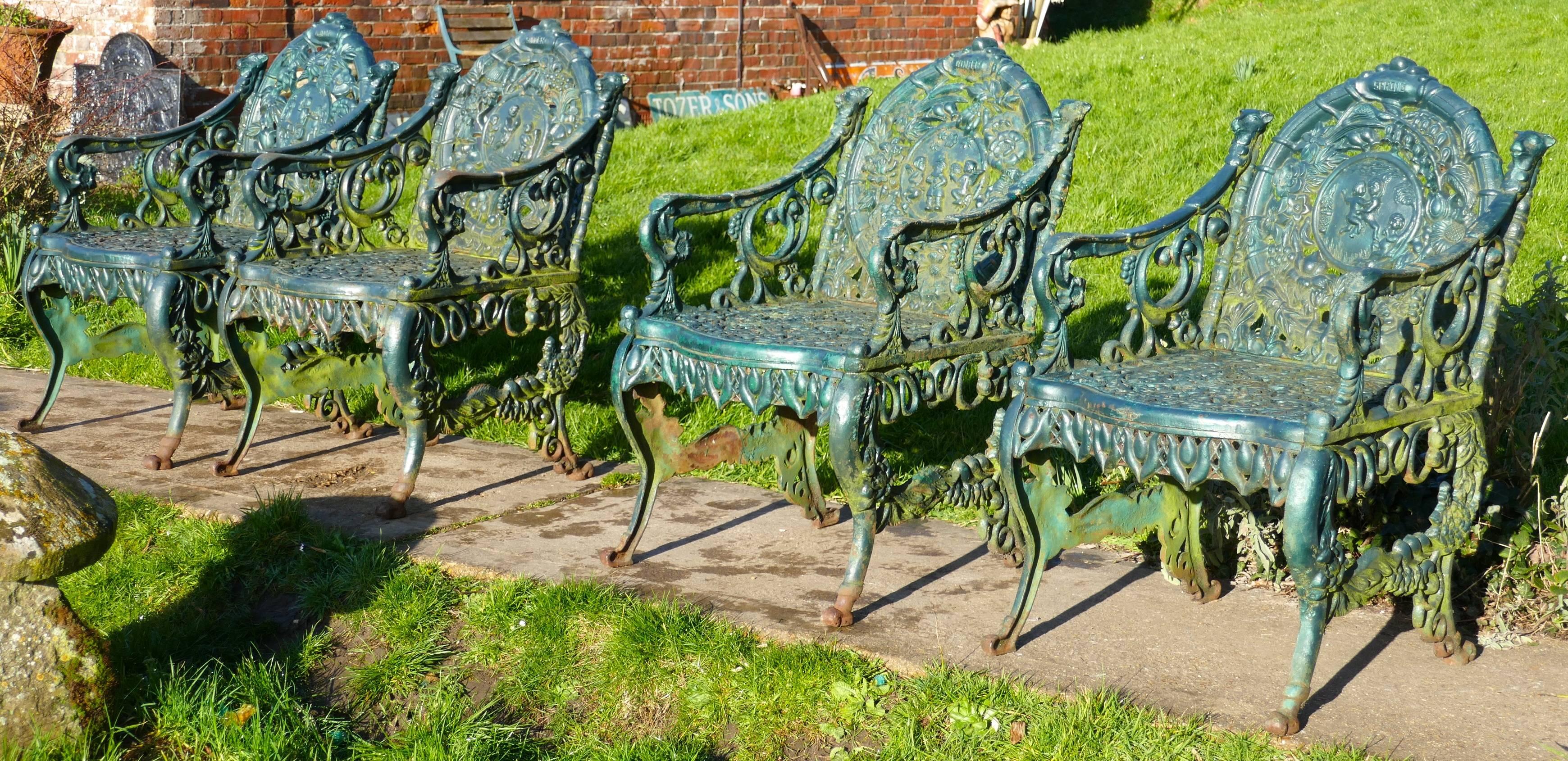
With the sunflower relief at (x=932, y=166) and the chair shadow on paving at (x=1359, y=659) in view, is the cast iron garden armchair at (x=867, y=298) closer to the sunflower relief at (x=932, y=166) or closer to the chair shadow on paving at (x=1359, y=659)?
the sunflower relief at (x=932, y=166)

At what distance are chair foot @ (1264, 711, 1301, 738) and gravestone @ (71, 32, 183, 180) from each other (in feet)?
25.5

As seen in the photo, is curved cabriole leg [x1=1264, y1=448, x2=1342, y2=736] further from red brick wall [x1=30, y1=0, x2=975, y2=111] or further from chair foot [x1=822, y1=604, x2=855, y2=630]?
red brick wall [x1=30, y1=0, x2=975, y2=111]

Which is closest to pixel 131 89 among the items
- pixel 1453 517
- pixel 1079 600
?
pixel 1079 600

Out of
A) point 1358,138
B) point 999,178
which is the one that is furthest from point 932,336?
point 1358,138

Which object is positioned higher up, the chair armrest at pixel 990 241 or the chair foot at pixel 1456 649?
the chair armrest at pixel 990 241

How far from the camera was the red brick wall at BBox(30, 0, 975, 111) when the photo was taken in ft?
31.8

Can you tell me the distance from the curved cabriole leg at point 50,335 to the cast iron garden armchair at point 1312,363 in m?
3.39

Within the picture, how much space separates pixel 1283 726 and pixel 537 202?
2.64 meters

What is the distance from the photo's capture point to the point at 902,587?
3748 millimetres

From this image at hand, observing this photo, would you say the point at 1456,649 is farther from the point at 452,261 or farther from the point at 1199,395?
the point at 452,261

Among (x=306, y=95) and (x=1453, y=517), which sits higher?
(x=306, y=95)

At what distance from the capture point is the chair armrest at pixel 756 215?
380 centimetres

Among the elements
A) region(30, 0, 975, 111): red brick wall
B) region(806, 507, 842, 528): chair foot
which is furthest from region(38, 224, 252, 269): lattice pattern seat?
region(30, 0, 975, 111): red brick wall

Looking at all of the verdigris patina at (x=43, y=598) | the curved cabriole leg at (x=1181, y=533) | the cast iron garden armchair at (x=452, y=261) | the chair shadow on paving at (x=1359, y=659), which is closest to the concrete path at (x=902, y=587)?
the chair shadow on paving at (x=1359, y=659)
